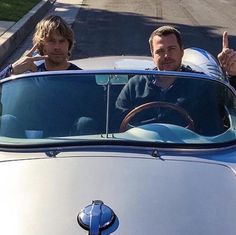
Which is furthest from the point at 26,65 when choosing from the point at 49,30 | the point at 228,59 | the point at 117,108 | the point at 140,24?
the point at 140,24

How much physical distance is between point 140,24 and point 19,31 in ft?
13.9

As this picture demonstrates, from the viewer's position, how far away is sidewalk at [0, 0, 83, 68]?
10814 mm

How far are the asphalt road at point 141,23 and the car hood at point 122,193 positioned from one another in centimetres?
780

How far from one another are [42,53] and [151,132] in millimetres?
1317

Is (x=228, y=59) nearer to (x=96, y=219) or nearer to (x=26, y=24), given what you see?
(x=96, y=219)

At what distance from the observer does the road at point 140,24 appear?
1186 centimetres

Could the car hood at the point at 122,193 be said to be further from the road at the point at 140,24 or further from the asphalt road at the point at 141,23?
the asphalt road at the point at 141,23

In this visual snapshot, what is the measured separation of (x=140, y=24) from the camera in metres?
15.5

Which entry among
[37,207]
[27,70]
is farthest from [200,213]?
[27,70]

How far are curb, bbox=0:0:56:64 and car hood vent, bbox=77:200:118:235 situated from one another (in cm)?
776

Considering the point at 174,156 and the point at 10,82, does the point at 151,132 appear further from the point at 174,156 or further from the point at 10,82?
the point at 10,82

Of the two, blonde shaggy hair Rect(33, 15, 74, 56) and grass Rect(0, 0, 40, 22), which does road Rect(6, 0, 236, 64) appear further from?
blonde shaggy hair Rect(33, 15, 74, 56)

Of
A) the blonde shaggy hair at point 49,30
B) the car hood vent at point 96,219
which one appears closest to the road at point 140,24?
the blonde shaggy hair at point 49,30

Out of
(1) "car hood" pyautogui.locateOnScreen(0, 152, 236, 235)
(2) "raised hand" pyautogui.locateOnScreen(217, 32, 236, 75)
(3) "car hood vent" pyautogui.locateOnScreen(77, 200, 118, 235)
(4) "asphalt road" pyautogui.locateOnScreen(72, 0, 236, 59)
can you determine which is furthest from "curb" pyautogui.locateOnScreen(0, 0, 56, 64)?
(3) "car hood vent" pyautogui.locateOnScreen(77, 200, 118, 235)
